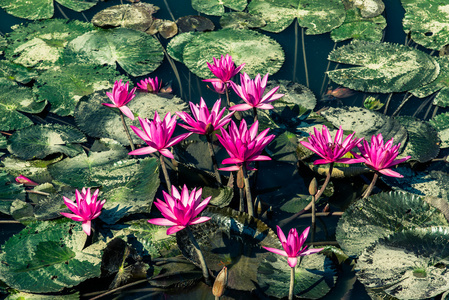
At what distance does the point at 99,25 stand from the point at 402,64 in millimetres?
3455

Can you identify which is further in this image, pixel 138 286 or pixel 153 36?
pixel 153 36

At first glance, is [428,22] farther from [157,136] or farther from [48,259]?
[48,259]

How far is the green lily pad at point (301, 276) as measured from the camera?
2.48 m

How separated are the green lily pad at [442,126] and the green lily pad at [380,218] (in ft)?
3.58

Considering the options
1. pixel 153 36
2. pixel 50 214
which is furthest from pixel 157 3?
pixel 50 214

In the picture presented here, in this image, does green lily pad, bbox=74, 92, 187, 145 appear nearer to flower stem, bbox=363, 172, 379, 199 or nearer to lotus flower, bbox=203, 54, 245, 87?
lotus flower, bbox=203, 54, 245, 87

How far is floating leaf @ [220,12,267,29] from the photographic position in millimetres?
4949

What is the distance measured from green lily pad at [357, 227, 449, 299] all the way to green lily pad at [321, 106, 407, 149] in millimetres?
1081

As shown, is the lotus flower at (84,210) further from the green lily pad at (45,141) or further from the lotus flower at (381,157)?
the lotus flower at (381,157)

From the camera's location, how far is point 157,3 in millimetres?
5477

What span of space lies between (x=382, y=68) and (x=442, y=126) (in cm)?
89

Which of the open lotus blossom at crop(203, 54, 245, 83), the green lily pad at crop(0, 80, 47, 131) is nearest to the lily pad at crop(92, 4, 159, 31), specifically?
the green lily pad at crop(0, 80, 47, 131)

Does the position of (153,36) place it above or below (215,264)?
above

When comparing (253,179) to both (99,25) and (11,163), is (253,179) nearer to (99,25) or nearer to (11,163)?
(11,163)
